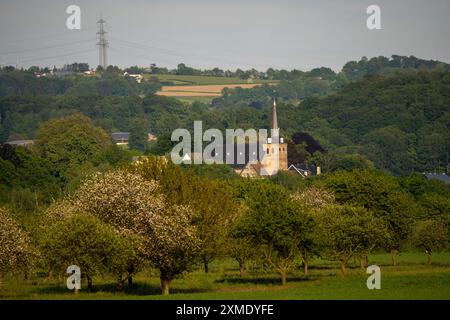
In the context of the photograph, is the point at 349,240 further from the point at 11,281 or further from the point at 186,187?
the point at 11,281

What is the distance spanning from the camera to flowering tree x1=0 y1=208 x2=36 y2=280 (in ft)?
258

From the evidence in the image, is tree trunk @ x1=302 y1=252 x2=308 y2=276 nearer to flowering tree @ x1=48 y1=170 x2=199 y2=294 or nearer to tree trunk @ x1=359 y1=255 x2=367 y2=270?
tree trunk @ x1=359 y1=255 x2=367 y2=270

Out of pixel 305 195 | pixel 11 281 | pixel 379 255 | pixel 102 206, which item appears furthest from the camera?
pixel 379 255

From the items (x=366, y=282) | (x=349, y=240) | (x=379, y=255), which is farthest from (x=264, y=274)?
(x=379, y=255)

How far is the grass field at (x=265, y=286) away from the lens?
238ft

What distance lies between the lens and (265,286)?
80.5 meters

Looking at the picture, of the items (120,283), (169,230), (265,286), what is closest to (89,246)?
(120,283)

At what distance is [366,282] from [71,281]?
15602mm

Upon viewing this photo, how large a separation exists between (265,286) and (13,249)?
1348cm

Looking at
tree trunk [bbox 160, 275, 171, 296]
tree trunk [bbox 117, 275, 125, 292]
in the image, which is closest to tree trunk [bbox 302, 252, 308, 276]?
tree trunk [bbox 160, 275, 171, 296]

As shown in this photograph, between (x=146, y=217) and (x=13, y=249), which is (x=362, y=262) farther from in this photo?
(x=13, y=249)

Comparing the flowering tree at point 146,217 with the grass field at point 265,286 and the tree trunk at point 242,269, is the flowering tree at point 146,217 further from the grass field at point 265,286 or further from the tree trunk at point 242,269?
the tree trunk at point 242,269

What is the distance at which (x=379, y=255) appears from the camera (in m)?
115

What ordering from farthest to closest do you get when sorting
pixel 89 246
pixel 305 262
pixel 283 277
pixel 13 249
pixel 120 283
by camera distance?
1. pixel 305 262
2. pixel 283 277
3. pixel 13 249
4. pixel 120 283
5. pixel 89 246
